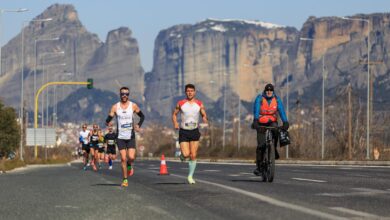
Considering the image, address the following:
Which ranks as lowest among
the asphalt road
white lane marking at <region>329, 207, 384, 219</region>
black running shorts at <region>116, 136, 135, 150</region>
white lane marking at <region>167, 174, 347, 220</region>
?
the asphalt road

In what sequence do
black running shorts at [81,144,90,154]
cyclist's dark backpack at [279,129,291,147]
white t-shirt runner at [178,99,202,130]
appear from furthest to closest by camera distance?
black running shorts at [81,144,90,154] < white t-shirt runner at [178,99,202,130] < cyclist's dark backpack at [279,129,291,147]

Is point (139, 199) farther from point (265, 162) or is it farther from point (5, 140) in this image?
point (5, 140)

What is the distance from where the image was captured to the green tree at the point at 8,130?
268 ft

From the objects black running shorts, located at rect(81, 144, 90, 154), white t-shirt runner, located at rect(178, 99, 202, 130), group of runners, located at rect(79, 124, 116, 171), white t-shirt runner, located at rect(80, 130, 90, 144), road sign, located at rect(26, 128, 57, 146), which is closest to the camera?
white t-shirt runner, located at rect(178, 99, 202, 130)

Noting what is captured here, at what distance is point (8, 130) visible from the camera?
82750 mm

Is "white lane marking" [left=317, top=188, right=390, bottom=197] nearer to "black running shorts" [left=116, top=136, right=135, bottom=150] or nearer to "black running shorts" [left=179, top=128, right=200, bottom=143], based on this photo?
"black running shorts" [left=179, top=128, right=200, bottom=143]

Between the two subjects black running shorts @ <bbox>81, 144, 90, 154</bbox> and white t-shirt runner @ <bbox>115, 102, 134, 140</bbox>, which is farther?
black running shorts @ <bbox>81, 144, 90, 154</bbox>

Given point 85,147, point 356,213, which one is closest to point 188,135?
point 356,213

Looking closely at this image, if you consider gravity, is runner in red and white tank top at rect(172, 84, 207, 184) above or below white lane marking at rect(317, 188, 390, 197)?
above

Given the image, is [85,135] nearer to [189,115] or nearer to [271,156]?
[189,115]

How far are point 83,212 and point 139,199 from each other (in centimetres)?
285

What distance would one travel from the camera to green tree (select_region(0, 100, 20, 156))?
81750 mm

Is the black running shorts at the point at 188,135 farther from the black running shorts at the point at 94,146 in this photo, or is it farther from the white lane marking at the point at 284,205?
the black running shorts at the point at 94,146

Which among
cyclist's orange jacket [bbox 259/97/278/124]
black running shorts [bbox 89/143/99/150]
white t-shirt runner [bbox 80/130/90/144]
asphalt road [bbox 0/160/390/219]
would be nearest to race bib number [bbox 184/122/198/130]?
asphalt road [bbox 0/160/390/219]
